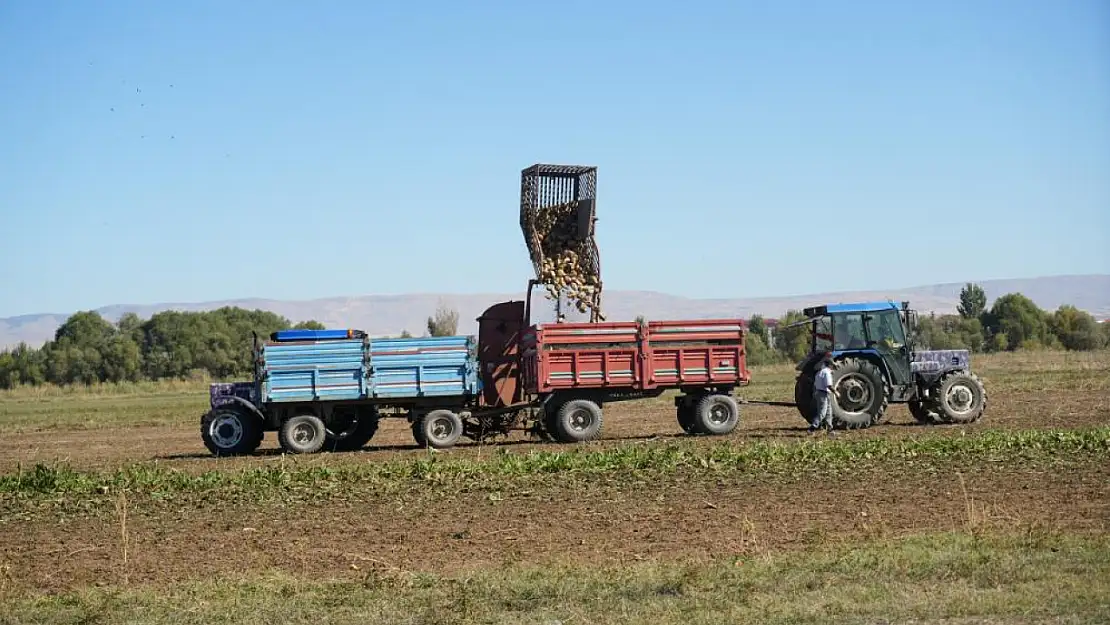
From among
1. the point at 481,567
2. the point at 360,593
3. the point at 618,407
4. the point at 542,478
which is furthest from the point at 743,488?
the point at 618,407

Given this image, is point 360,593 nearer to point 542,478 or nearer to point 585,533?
point 585,533

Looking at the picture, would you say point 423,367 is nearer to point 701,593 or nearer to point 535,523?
point 535,523

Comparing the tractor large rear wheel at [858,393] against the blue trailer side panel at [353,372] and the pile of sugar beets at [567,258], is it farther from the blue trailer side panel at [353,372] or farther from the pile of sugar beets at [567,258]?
the blue trailer side panel at [353,372]

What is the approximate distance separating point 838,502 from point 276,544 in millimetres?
6615

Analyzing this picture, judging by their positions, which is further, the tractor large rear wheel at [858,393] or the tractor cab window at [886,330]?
the tractor cab window at [886,330]

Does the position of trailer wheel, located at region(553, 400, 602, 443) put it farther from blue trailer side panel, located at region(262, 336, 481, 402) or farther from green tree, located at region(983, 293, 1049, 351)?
green tree, located at region(983, 293, 1049, 351)

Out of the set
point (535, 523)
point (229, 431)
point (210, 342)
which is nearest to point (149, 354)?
point (210, 342)

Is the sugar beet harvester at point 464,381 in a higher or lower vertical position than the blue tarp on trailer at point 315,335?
lower

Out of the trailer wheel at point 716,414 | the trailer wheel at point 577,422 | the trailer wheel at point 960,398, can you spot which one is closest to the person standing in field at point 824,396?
the trailer wheel at point 716,414

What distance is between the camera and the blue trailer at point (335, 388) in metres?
25.2

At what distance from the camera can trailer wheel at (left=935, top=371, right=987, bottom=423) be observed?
26.1 m

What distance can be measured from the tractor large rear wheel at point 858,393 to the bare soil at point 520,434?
354 mm

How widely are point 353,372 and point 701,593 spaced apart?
14452 mm

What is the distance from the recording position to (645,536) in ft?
48.3
